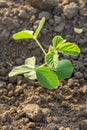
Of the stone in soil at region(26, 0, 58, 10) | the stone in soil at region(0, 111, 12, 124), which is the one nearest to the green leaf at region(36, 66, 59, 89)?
the stone in soil at region(0, 111, 12, 124)

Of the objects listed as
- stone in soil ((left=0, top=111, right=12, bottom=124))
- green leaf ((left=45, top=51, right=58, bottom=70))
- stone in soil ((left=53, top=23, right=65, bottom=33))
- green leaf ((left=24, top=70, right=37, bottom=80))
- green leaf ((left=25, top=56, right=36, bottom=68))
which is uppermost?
green leaf ((left=45, top=51, right=58, bottom=70))

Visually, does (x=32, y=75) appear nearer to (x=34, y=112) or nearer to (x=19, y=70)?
(x=19, y=70)

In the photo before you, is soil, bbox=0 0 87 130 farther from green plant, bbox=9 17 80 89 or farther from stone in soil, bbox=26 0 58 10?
green plant, bbox=9 17 80 89

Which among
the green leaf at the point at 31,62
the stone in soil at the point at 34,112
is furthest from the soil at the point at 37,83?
the green leaf at the point at 31,62

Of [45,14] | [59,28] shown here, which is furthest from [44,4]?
[59,28]

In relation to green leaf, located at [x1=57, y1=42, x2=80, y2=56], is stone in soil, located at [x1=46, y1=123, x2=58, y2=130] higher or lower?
lower

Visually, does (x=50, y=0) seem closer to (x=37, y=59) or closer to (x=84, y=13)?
(x=84, y=13)

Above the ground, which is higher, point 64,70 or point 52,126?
point 64,70
